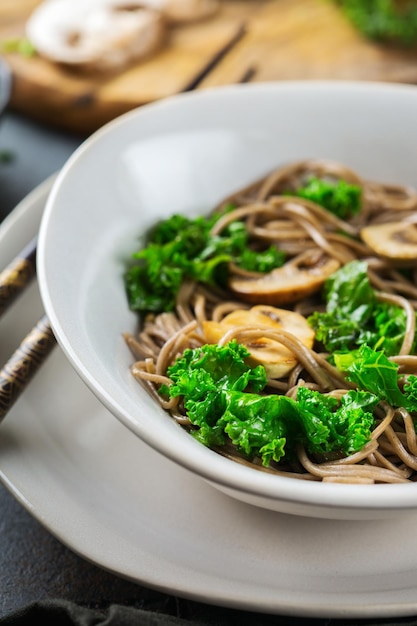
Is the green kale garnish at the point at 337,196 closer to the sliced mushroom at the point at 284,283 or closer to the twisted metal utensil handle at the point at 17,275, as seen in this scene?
the sliced mushroom at the point at 284,283

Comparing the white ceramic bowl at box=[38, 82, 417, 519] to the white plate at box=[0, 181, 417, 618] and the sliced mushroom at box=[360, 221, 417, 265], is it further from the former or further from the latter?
the sliced mushroom at box=[360, 221, 417, 265]

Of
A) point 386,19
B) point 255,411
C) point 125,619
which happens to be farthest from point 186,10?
point 125,619

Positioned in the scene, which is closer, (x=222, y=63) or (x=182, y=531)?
(x=182, y=531)

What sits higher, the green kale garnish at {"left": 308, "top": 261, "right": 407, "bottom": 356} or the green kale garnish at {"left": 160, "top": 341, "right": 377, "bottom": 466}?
the green kale garnish at {"left": 160, "top": 341, "right": 377, "bottom": 466}

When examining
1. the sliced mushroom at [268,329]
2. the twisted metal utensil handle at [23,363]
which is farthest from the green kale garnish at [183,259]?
the twisted metal utensil handle at [23,363]

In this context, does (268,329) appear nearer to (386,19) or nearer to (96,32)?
(96,32)

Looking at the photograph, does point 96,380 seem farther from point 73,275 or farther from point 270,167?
point 270,167

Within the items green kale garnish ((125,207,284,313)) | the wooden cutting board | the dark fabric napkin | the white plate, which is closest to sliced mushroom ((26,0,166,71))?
the wooden cutting board
